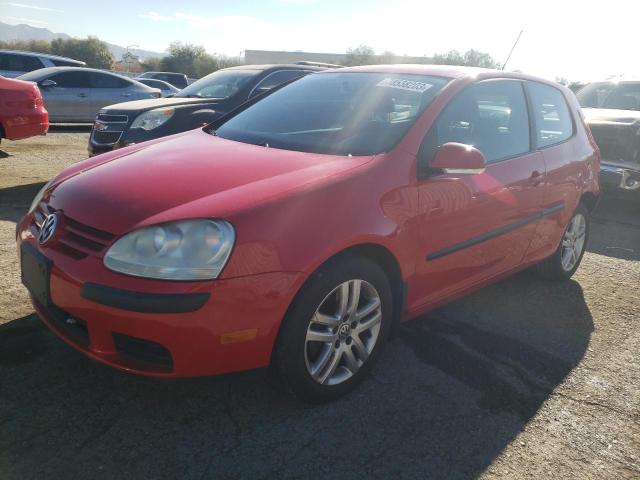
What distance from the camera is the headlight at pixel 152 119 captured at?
598 centimetres

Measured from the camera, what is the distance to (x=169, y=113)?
19.9 ft

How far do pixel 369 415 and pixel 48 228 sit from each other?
1.67 metres

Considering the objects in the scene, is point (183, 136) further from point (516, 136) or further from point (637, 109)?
point (637, 109)

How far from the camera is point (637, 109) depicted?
797 cm

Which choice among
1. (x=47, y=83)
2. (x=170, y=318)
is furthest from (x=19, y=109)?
(x=170, y=318)

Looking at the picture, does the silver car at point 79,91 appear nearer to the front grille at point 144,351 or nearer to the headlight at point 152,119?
the headlight at point 152,119

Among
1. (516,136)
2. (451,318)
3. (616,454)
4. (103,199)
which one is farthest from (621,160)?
(103,199)

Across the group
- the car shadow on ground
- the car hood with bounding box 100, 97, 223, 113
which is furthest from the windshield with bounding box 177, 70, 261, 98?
the car shadow on ground

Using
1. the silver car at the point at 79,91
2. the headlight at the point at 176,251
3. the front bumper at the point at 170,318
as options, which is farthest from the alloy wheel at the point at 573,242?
the silver car at the point at 79,91

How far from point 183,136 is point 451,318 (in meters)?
2.12

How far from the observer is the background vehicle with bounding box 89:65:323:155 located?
5949 millimetres

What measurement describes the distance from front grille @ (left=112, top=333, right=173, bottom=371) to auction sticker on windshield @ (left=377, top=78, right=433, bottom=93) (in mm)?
2031

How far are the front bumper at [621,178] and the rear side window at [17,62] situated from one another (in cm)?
1285

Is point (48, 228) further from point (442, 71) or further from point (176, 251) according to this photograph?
point (442, 71)
